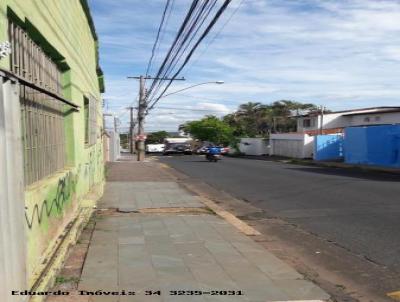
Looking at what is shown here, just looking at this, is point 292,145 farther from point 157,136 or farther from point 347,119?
point 157,136

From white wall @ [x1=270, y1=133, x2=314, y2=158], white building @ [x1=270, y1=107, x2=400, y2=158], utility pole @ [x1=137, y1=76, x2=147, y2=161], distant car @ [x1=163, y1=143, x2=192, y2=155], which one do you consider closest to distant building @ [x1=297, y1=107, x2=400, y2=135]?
white building @ [x1=270, y1=107, x2=400, y2=158]

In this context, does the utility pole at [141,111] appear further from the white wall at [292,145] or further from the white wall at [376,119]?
the white wall at [376,119]

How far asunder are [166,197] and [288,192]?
4.40m

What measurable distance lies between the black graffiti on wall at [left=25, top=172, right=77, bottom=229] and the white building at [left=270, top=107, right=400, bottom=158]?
1535 inches

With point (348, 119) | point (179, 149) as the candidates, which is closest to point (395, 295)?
point (348, 119)

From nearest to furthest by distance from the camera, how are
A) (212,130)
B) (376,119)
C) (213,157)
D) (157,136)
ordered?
(213,157), (376,119), (212,130), (157,136)

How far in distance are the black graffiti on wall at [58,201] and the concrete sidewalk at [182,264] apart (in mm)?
757

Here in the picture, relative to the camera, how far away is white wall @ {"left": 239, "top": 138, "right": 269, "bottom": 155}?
207 feet

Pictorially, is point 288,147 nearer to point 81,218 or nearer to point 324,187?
point 324,187

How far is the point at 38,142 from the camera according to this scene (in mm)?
6551

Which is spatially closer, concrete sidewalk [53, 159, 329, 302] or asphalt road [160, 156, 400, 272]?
concrete sidewalk [53, 159, 329, 302]

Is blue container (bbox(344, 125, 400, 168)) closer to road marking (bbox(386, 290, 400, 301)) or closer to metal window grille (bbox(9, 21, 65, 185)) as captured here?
metal window grille (bbox(9, 21, 65, 185))

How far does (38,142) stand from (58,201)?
1.02 m

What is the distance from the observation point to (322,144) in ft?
147
